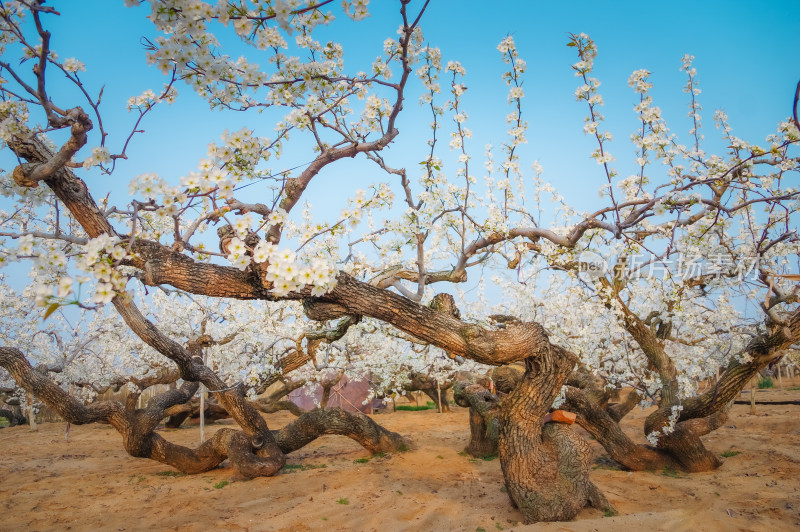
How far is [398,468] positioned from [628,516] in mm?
3525

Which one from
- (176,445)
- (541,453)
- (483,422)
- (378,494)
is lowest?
(378,494)

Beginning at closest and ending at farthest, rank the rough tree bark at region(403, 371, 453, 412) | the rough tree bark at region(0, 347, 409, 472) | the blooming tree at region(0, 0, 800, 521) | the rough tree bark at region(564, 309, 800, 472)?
the blooming tree at region(0, 0, 800, 521) < the rough tree bark at region(564, 309, 800, 472) < the rough tree bark at region(0, 347, 409, 472) < the rough tree bark at region(403, 371, 453, 412)

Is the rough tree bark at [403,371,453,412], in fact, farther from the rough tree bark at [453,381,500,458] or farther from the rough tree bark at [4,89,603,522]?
the rough tree bark at [4,89,603,522]

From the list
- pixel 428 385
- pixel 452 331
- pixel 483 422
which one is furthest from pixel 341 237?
pixel 428 385

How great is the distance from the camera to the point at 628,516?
14.1 feet

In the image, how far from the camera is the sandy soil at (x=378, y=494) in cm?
468

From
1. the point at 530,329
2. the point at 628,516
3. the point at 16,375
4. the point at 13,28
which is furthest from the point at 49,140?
the point at 628,516

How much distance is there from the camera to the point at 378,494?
573cm

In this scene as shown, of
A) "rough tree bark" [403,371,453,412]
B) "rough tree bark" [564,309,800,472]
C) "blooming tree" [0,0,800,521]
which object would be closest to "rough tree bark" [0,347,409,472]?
"blooming tree" [0,0,800,521]

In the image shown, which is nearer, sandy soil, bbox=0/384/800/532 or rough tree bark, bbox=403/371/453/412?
sandy soil, bbox=0/384/800/532

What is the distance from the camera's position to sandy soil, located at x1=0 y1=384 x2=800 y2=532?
15.4 feet

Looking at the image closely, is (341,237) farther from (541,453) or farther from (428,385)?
(428,385)

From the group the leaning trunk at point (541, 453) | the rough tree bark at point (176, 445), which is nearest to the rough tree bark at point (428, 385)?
the rough tree bark at point (176, 445)

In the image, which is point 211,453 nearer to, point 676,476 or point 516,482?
point 516,482
